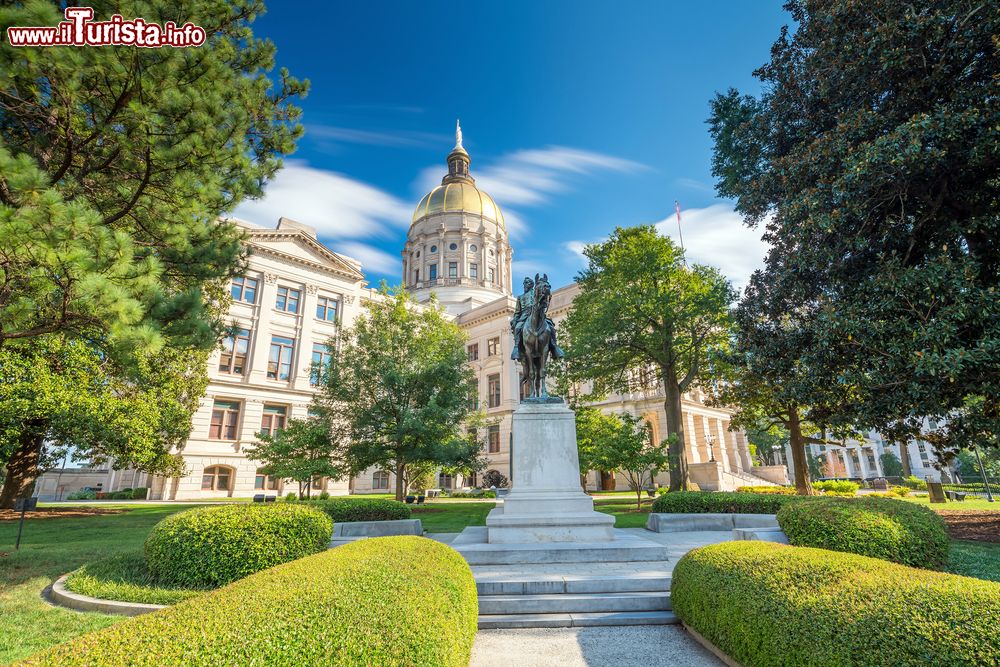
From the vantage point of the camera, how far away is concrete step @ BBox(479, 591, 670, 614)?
20.1 feet

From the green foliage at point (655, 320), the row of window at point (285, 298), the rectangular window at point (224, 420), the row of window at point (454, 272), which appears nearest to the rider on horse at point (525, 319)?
the green foliage at point (655, 320)

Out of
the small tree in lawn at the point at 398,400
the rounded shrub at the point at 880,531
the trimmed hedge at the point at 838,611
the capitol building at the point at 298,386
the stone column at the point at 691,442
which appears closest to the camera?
the trimmed hedge at the point at 838,611

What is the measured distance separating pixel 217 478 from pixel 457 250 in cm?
4572

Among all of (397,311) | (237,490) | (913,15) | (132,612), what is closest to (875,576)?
Answer: (132,612)

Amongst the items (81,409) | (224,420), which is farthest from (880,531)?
(224,420)

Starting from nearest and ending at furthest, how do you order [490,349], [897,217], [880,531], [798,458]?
[880,531], [897,217], [798,458], [490,349]

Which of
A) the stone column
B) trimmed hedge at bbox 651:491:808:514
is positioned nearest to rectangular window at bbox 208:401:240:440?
trimmed hedge at bbox 651:491:808:514

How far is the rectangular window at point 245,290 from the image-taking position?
38531 mm

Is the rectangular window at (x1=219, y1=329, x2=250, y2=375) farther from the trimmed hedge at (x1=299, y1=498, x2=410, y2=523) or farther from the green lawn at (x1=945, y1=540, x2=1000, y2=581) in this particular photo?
the green lawn at (x1=945, y1=540, x2=1000, y2=581)

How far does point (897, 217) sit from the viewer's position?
1157 centimetres

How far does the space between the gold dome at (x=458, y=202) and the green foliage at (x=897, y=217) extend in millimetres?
63776

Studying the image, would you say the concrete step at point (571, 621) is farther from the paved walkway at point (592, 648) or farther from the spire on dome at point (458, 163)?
the spire on dome at point (458, 163)

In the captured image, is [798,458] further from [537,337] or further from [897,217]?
[537,337]

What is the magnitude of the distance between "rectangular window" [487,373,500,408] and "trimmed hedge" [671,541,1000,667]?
46.8m
